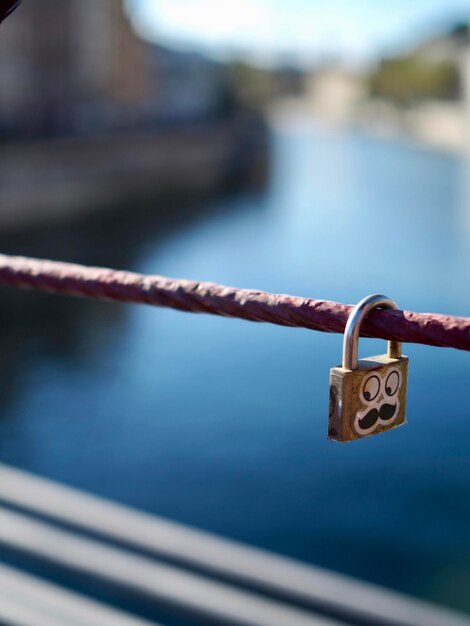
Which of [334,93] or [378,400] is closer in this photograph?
[378,400]

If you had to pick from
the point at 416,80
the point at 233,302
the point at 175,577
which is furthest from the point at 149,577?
the point at 416,80

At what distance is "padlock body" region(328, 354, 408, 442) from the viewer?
871 millimetres

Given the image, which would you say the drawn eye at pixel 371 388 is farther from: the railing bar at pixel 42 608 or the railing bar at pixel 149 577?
the railing bar at pixel 149 577

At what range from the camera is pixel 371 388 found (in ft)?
2.96

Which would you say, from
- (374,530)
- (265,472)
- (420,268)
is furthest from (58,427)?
(420,268)

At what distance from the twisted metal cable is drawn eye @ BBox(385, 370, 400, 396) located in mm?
65

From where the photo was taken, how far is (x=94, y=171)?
2567 cm

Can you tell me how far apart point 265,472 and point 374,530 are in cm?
121

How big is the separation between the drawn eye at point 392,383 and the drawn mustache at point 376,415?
0.01 metres

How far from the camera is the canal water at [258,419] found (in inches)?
244

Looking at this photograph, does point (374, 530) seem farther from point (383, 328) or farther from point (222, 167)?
point (222, 167)

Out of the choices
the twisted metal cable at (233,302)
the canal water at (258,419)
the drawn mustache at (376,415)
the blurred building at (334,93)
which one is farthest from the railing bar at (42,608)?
the blurred building at (334,93)

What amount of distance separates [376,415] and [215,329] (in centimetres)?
1073

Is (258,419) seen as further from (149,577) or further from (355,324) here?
(355,324)
